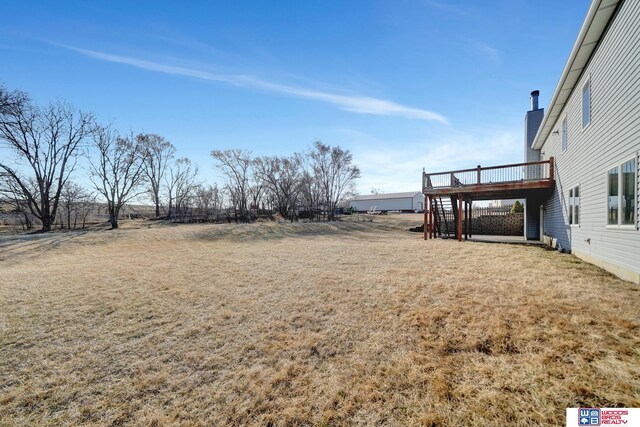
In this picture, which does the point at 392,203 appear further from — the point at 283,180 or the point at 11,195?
the point at 11,195

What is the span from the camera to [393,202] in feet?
167

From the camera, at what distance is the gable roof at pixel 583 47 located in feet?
17.6

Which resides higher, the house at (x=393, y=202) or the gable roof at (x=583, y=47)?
the gable roof at (x=583, y=47)

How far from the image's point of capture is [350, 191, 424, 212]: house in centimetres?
4900

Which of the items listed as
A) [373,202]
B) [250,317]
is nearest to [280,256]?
[250,317]

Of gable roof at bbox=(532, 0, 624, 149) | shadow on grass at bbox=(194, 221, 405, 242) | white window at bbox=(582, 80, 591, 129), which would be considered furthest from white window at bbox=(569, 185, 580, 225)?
shadow on grass at bbox=(194, 221, 405, 242)

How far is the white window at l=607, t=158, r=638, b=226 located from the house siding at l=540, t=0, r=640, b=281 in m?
0.14

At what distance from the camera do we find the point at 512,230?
17.1 m

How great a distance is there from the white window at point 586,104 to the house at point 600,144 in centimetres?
3

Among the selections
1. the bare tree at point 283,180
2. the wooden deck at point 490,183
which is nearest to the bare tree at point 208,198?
the bare tree at point 283,180

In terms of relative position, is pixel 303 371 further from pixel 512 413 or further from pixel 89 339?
pixel 89 339

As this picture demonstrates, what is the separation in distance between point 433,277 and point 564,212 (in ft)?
22.5

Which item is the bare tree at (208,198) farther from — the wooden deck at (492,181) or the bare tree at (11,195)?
the wooden deck at (492,181)

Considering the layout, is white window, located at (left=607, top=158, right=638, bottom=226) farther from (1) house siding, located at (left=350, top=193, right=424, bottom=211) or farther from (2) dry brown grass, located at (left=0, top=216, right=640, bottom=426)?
(1) house siding, located at (left=350, top=193, right=424, bottom=211)
